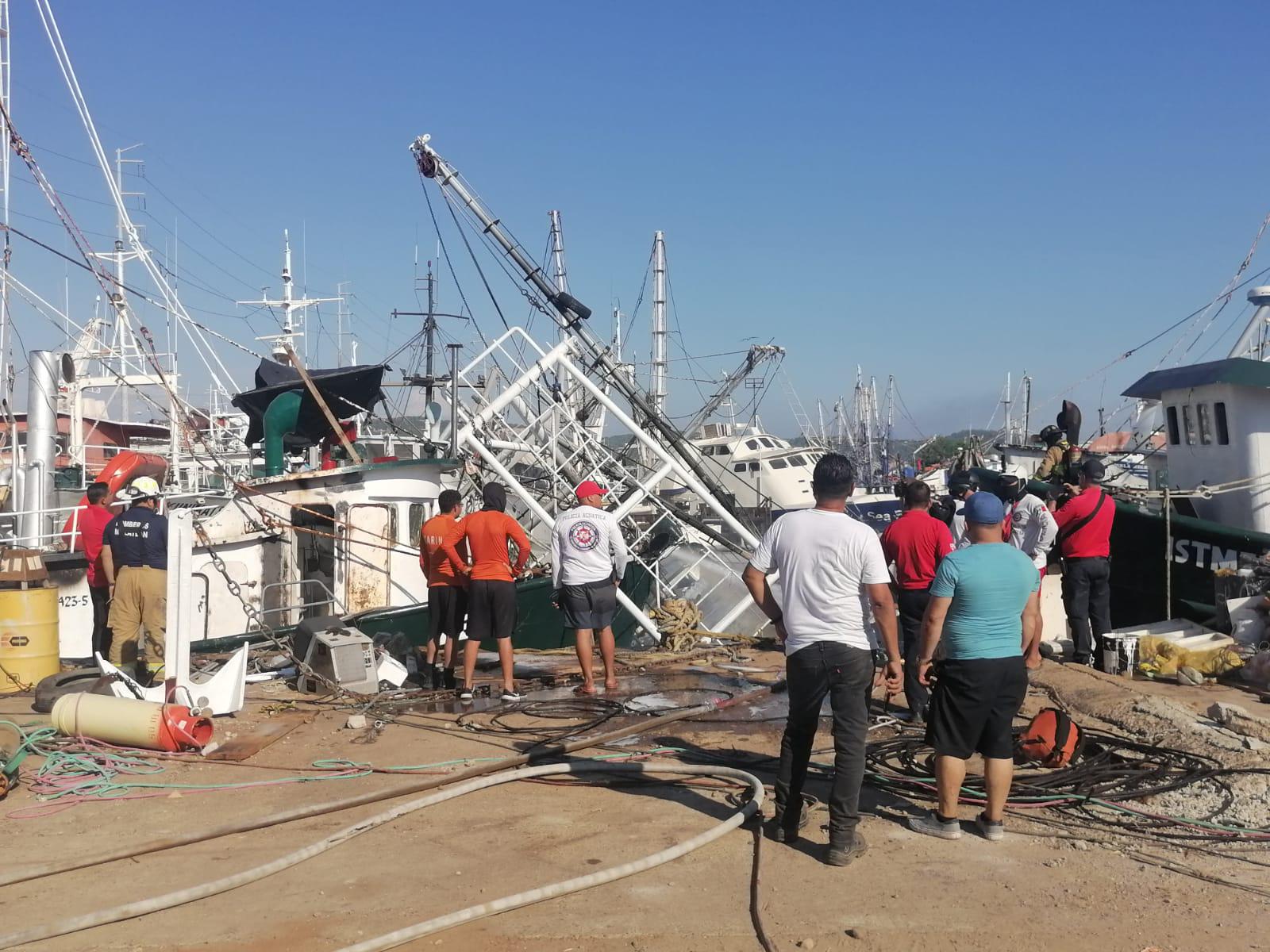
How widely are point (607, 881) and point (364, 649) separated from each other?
482 cm

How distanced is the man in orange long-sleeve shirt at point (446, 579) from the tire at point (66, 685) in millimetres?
2437

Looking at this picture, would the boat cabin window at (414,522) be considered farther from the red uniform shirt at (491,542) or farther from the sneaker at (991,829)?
the sneaker at (991,829)

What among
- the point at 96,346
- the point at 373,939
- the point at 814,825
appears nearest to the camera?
the point at 373,939

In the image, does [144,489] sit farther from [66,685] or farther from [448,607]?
[448,607]

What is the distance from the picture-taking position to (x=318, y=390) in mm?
12086

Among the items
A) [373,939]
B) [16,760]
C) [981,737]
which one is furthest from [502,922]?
[16,760]

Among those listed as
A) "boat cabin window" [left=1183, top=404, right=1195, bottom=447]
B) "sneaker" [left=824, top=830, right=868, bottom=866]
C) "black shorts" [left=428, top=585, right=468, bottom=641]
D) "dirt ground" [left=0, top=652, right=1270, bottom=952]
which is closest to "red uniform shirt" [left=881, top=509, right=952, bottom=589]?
"dirt ground" [left=0, top=652, right=1270, bottom=952]

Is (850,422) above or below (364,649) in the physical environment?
above

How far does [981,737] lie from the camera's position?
15.3 feet

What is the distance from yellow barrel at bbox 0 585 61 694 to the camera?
8.17 meters

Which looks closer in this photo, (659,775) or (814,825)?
(814,825)

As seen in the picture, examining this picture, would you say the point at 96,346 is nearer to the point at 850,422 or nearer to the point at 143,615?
the point at 143,615

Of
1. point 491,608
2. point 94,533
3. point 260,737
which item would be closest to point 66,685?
point 260,737

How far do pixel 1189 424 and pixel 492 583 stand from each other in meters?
8.44
